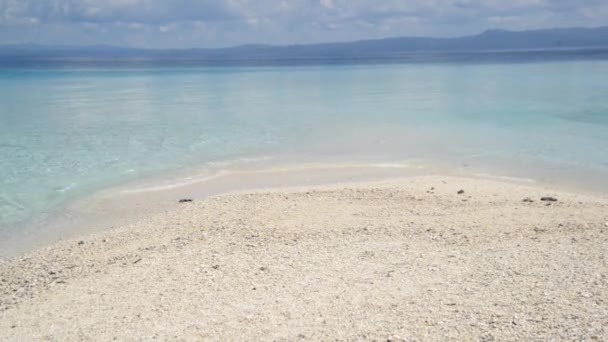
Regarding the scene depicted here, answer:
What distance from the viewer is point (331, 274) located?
24.5 feet

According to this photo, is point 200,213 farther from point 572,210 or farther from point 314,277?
point 572,210

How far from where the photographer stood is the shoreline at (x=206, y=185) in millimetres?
10859

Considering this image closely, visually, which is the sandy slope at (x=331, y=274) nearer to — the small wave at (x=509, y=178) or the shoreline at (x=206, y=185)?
the shoreline at (x=206, y=185)

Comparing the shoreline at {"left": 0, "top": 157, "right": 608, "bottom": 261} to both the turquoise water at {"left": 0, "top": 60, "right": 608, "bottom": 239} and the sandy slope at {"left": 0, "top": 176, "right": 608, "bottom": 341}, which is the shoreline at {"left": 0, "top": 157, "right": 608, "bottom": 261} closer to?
the turquoise water at {"left": 0, "top": 60, "right": 608, "bottom": 239}

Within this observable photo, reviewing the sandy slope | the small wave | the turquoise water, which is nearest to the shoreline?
the small wave

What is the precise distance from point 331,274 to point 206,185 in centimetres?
704

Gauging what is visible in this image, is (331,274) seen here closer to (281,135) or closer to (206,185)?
(206,185)

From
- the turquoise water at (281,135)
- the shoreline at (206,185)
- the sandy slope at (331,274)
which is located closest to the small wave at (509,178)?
the shoreline at (206,185)

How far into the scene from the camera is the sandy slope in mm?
6008

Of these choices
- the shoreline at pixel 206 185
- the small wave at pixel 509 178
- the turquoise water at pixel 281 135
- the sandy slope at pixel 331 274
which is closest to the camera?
the sandy slope at pixel 331 274

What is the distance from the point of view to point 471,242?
859cm

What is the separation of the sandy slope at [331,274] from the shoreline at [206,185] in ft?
2.97

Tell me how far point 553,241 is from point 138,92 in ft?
126

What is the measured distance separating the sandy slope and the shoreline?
0.90m
